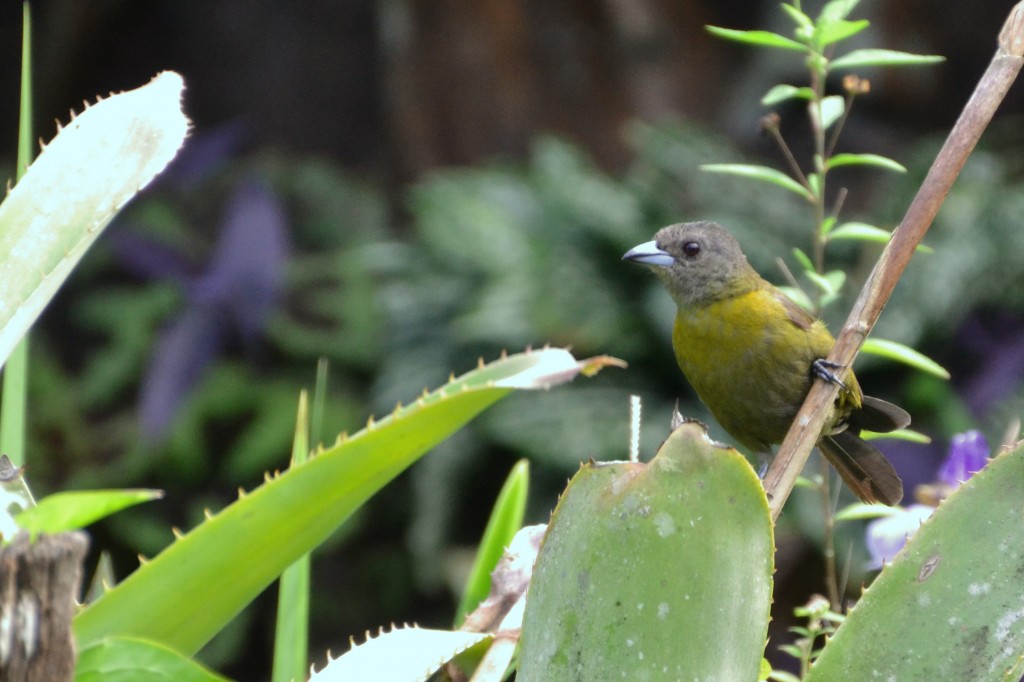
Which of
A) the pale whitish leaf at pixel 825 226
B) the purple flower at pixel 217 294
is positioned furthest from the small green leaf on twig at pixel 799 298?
the purple flower at pixel 217 294

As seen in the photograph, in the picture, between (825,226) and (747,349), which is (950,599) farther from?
(747,349)

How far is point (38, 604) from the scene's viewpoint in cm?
67

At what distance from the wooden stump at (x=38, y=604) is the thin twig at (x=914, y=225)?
598 mm

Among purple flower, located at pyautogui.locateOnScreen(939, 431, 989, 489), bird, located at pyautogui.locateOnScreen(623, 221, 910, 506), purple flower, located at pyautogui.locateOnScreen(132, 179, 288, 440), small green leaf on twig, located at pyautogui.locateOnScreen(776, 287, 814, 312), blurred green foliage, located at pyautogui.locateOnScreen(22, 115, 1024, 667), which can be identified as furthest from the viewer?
purple flower, located at pyautogui.locateOnScreen(132, 179, 288, 440)

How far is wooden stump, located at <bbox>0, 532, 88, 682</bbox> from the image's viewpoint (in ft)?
2.17

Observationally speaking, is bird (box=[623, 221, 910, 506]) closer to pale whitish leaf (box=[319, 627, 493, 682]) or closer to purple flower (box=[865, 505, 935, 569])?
purple flower (box=[865, 505, 935, 569])

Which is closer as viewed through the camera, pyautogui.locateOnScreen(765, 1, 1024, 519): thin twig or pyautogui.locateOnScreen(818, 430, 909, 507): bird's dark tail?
pyautogui.locateOnScreen(765, 1, 1024, 519): thin twig

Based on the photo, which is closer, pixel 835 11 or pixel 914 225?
pixel 914 225

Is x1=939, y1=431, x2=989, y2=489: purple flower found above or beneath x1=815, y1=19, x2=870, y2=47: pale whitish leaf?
beneath

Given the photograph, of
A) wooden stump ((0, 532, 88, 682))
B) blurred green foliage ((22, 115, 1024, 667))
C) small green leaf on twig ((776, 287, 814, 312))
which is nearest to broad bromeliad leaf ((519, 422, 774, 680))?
wooden stump ((0, 532, 88, 682))

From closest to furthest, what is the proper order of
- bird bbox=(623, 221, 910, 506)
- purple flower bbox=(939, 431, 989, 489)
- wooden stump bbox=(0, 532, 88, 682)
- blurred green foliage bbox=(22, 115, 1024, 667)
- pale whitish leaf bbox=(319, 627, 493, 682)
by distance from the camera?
wooden stump bbox=(0, 532, 88, 682) → pale whitish leaf bbox=(319, 627, 493, 682) → purple flower bbox=(939, 431, 989, 489) → bird bbox=(623, 221, 910, 506) → blurred green foliage bbox=(22, 115, 1024, 667)

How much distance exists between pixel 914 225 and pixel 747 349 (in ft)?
2.35

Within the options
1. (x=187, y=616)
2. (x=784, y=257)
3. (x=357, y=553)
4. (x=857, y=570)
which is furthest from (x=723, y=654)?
(x=357, y=553)

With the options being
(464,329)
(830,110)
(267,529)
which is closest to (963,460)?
(830,110)
